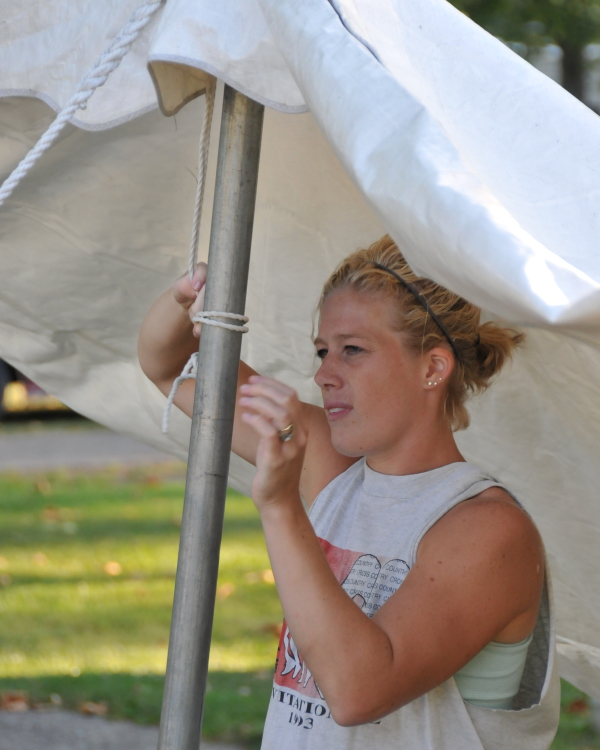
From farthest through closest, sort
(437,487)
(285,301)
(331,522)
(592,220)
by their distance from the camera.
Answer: (285,301) < (331,522) < (437,487) < (592,220)

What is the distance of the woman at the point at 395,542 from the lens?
1415mm

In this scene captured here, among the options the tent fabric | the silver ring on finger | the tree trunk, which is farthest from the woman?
the tree trunk

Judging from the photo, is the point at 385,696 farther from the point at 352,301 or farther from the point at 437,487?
the point at 352,301

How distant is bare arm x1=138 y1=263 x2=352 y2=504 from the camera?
6.63ft

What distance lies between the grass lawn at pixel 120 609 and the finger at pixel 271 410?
2861 millimetres

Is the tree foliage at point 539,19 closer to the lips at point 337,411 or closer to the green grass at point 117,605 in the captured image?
the green grass at point 117,605

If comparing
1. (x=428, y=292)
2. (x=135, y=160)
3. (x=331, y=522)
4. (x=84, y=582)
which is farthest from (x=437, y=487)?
(x=84, y=582)

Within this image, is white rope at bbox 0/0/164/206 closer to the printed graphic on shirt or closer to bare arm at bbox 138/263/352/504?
bare arm at bbox 138/263/352/504

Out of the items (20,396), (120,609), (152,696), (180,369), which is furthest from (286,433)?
(20,396)

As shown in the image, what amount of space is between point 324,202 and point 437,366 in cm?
51

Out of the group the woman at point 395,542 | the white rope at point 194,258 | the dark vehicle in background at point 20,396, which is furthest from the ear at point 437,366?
the dark vehicle in background at point 20,396

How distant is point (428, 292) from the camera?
5.96ft

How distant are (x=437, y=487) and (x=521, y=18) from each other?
435 cm

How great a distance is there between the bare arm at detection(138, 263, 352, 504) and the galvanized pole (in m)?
0.31
